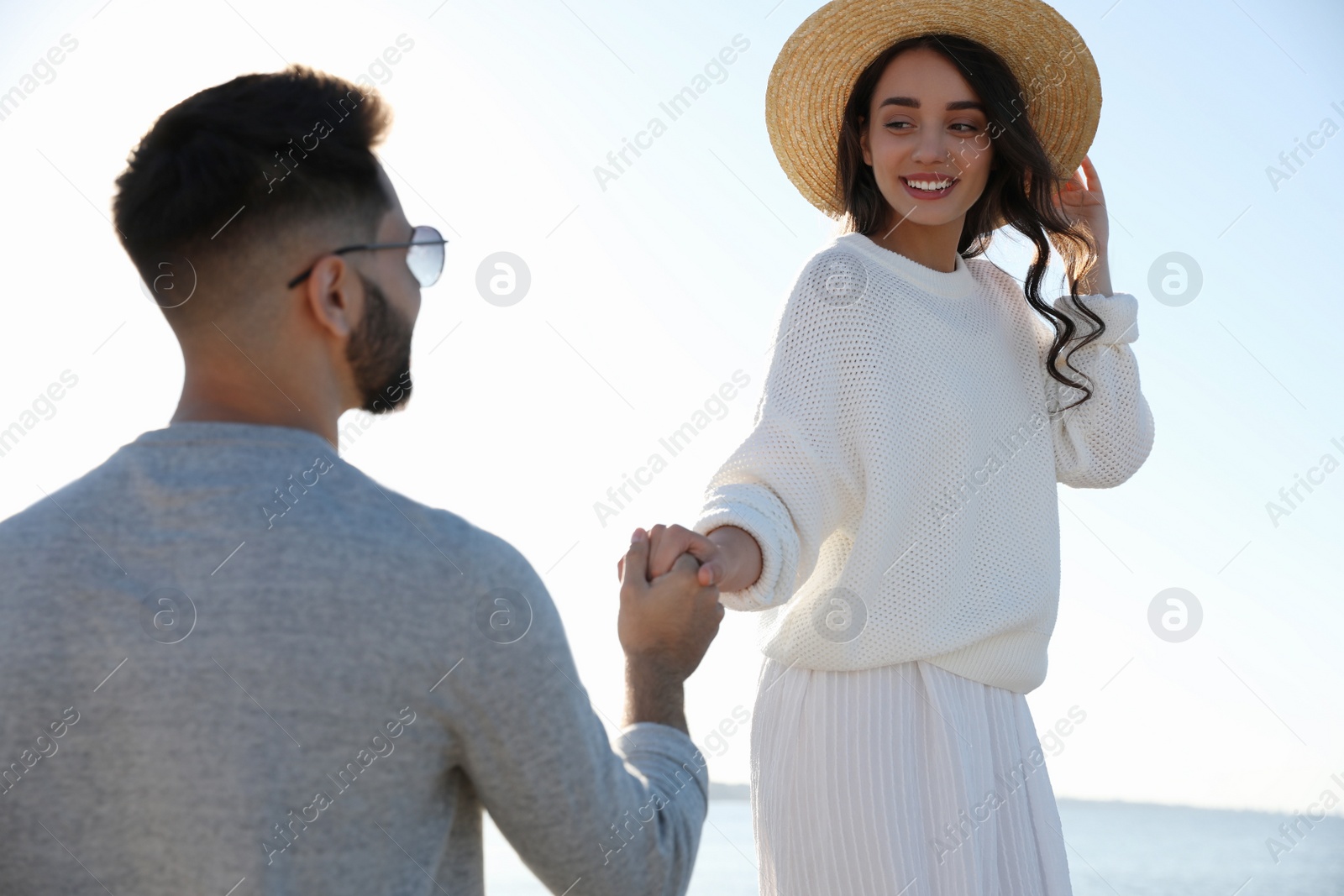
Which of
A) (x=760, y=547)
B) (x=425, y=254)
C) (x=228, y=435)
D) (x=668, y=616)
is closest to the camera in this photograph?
(x=228, y=435)

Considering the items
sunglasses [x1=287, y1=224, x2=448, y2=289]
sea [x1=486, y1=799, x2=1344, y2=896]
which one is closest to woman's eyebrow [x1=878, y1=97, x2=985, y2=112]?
sunglasses [x1=287, y1=224, x2=448, y2=289]

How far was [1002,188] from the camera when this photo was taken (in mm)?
2598

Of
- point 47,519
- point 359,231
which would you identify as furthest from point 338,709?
point 359,231

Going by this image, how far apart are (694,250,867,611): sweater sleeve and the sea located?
5940 mm

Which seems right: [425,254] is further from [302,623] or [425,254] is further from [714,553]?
[714,553]

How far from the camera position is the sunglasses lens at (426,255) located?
1448 millimetres

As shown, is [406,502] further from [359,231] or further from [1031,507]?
[1031,507]

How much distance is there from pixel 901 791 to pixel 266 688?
130 centimetres

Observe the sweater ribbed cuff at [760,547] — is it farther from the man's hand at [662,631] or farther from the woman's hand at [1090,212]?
the woman's hand at [1090,212]

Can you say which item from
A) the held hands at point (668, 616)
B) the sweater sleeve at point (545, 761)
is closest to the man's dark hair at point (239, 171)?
the sweater sleeve at point (545, 761)

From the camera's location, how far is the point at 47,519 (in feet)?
3.89

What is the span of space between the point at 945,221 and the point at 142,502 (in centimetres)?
167

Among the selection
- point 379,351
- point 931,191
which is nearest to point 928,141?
point 931,191

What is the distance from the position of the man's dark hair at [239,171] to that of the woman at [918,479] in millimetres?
741
